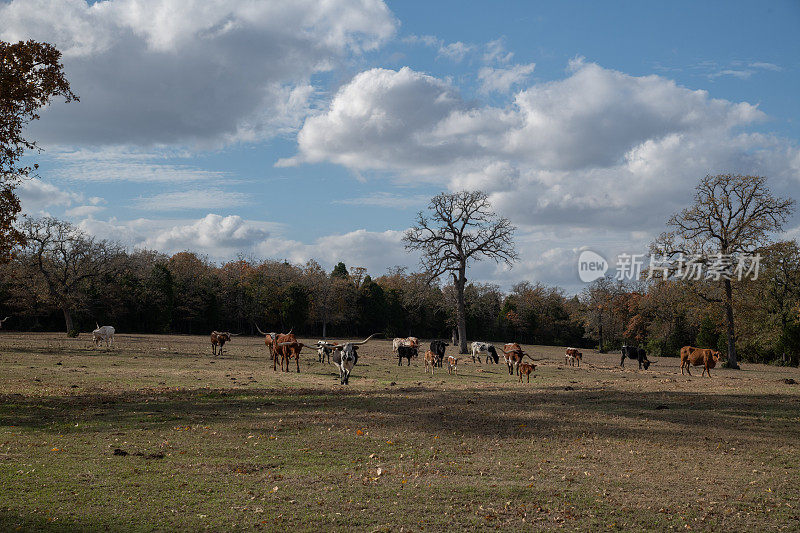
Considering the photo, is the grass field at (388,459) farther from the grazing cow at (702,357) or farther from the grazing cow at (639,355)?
the grazing cow at (639,355)

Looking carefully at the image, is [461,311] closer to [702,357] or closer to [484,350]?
[484,350]

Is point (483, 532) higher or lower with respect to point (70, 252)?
lower

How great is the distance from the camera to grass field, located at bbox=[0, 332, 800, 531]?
6.98 metres

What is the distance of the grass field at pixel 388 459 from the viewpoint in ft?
22.9

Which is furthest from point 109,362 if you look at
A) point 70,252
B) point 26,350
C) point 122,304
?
point 122,304

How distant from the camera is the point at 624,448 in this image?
1095 cm

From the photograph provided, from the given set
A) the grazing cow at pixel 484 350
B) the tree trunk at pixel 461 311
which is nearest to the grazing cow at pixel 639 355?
the grazing cow at pixel 484 350

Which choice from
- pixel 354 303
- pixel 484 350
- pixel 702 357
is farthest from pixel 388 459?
pixel 354 303

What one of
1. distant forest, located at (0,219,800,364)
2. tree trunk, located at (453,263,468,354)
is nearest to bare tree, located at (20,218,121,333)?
distant forest, located at (0,219,800,364)

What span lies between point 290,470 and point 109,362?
2146cm

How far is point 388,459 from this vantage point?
31.9 ft

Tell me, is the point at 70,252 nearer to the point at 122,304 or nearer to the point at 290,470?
the point at 122,304

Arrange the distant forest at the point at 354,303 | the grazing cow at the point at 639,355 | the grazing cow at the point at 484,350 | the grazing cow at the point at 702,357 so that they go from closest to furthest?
the grazing cow at the point at 702,357 → the grazing cow at the point at 639,355 → the grazing cow at the point at 484,350 → the distant forest at the point at 354,303

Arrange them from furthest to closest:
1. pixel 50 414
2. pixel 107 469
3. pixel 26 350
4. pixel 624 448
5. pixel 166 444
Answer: pixel 26 350
pixel 50 414
pixel 624 448
pixel 166 444
pixel 107 469
